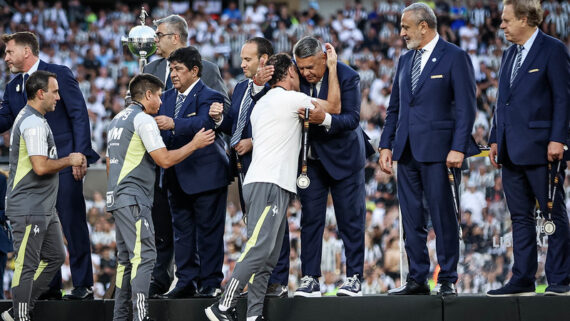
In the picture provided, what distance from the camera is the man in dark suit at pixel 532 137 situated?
5734mm

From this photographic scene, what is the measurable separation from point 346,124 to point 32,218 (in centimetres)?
230

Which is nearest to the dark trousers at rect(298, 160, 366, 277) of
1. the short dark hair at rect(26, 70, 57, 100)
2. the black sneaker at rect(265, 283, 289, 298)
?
the black sneaker at rect(265, 283, 289, 298)

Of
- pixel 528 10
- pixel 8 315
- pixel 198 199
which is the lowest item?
pixel 8 315

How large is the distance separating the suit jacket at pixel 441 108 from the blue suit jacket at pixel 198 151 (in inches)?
54.3

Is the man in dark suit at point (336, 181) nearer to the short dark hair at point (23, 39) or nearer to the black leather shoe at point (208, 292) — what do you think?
the black leather shoe at point (208, 292)

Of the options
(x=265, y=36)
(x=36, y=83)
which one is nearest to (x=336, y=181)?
→ (x=36, y=83)

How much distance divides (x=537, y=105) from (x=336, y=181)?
1.48 metres

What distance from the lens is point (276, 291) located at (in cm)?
615

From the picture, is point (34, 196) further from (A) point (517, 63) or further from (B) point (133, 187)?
(A) point (517, 63)

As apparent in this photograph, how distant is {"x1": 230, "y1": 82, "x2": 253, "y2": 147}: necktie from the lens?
6379 millimetres

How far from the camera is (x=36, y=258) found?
6.05 metres

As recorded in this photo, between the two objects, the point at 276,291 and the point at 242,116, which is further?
the point at 242,116

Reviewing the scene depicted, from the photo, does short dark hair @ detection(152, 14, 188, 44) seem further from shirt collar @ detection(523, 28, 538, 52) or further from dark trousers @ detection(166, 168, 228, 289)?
shirt collar @ detection(523, 28, 538, 52)

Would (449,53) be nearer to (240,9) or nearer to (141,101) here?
(141,101)
